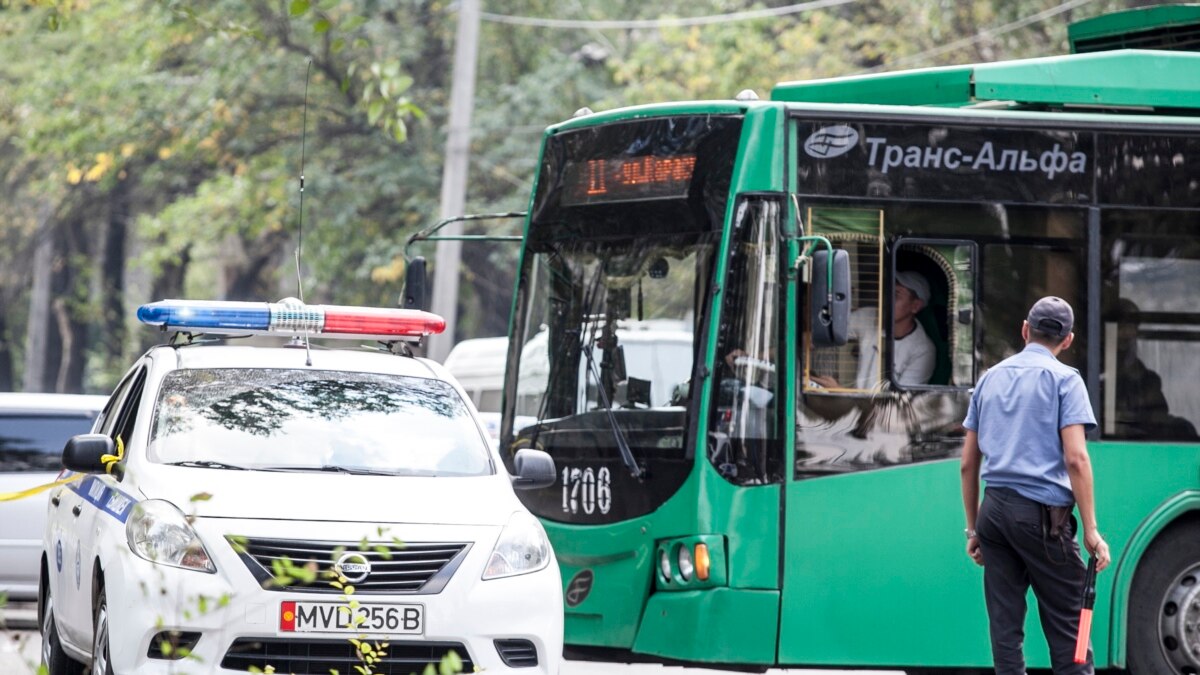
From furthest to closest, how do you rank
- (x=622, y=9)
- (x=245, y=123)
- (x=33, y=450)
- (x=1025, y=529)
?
(x=622, y=9) < (x=245, y=123) < (x=33, y=450) < (x=1025, y=529)

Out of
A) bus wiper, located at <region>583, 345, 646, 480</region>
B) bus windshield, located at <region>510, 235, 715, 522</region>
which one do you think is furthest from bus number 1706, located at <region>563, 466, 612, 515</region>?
bus wiper, located at <region>583, 345, 646, 480</region>

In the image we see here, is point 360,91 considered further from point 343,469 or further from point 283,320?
point 343,469

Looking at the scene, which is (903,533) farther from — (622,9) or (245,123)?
(622,9)

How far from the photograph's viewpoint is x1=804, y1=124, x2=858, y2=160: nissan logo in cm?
821

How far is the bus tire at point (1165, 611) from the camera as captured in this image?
8328 millimetres

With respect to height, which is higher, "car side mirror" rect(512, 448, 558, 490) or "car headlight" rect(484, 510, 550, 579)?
"car side mirror" rect(512, 448, 558, 490)

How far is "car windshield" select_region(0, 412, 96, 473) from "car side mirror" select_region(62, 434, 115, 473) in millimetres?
5781

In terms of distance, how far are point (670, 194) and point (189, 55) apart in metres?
20.3

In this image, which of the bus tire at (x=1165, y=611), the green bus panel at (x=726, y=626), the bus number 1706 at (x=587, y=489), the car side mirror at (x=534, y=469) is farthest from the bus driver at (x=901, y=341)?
the bus tire at (x=1165, y=611)

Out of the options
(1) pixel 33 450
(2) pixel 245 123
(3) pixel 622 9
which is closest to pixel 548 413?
(1) pixel 33 450

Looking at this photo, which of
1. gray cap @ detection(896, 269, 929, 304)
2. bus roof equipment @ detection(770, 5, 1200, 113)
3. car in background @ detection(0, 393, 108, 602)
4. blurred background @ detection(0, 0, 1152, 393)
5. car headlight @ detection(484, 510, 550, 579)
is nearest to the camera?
car headlight @ detection(484, 510, 550, 579)

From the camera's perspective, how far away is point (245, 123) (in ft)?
85.9

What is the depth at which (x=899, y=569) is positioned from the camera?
8125mm

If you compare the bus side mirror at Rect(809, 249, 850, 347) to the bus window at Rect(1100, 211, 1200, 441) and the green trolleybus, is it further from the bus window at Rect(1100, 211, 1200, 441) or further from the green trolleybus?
the bus window at Rect(1100, 211, 1200, 441)
